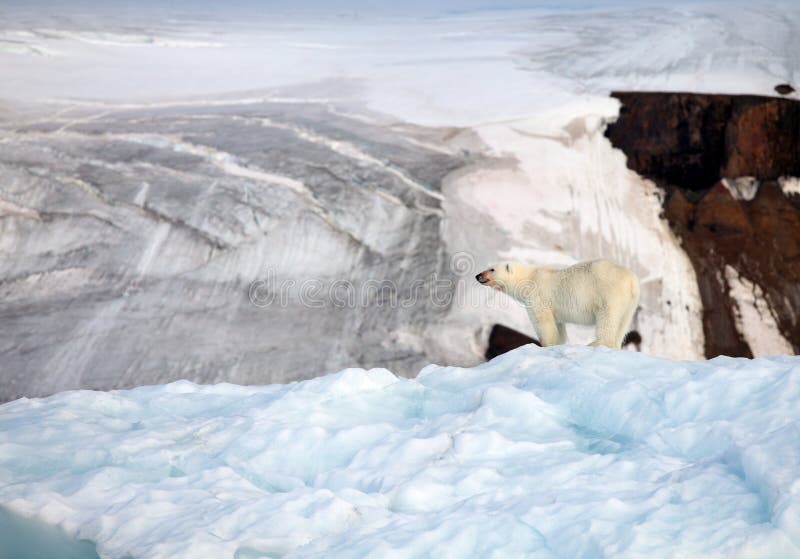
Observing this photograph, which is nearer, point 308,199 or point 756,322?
point 308,199

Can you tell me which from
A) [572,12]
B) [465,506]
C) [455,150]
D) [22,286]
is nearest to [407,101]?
[455,150]

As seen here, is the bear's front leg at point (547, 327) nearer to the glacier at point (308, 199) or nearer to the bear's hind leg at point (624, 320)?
the bear's hind leg at point (624, 320)

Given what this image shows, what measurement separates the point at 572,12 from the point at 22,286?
11.1 metres

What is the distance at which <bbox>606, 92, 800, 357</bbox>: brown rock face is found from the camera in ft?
30.9

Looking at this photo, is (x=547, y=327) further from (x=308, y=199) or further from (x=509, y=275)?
(x=308, y=199)

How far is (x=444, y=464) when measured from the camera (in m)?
3.65

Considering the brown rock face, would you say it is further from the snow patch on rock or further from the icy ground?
the icy ground

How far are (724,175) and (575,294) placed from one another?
4885 millimetres

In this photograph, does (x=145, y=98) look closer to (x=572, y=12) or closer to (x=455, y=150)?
(x=455, y=150)

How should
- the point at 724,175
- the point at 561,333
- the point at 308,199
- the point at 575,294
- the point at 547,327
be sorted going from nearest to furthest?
the point at 575,294, the point at 547,327, the point at 561,333, the point at 308,199, the point at 724,175

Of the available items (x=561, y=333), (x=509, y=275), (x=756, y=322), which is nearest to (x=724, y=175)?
(x=756, y=322)

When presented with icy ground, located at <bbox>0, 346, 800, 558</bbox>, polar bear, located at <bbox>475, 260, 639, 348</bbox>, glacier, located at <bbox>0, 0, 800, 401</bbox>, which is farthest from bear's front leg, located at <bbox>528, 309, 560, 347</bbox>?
glacier, located at <bbox>0, 0, 800, 401</bbox>

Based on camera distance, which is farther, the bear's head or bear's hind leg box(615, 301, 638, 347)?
the bear's head

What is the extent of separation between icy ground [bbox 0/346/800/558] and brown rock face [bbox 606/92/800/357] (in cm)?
539
